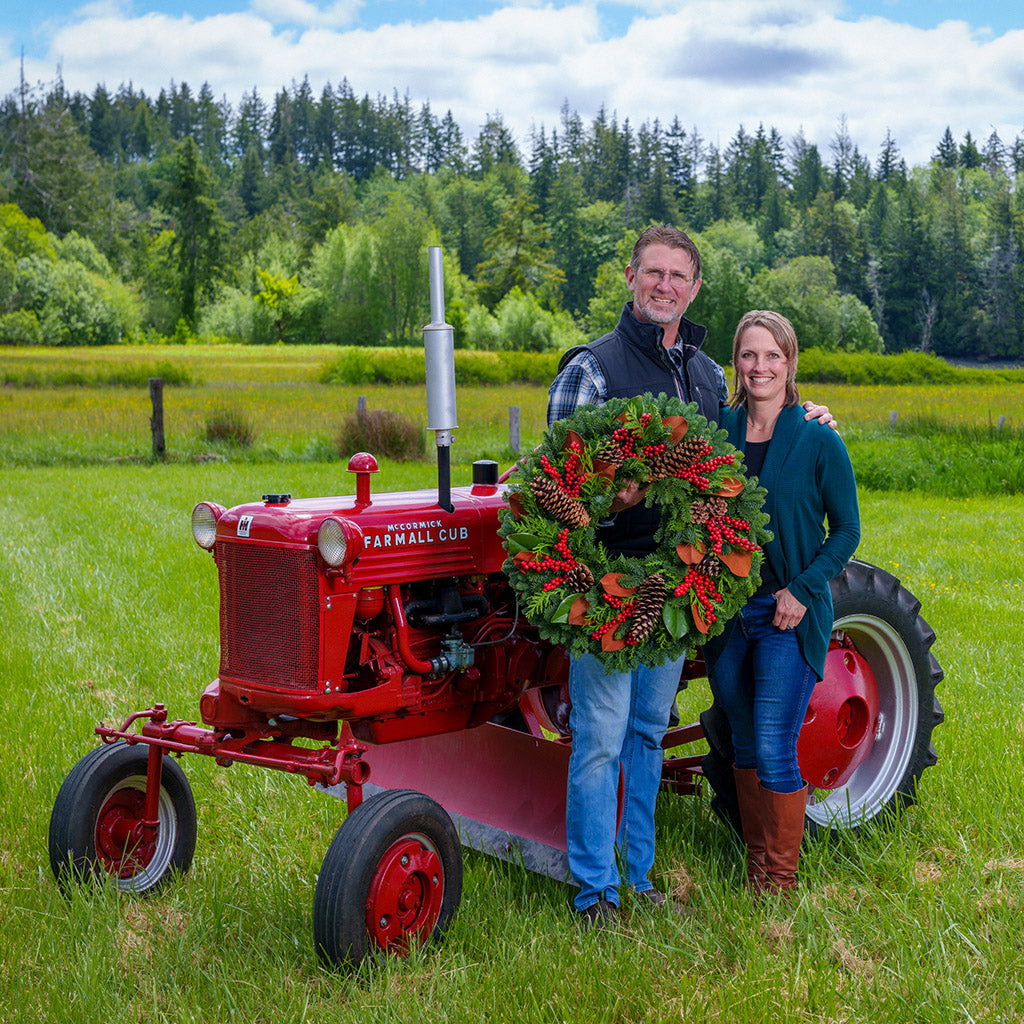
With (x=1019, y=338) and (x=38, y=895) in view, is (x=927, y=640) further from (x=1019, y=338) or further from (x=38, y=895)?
(x=1019, y=338)

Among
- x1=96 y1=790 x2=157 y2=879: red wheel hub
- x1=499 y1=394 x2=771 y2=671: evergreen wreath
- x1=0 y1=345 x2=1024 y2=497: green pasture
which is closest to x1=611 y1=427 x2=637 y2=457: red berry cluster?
x1=499 y1=394 x2=771 y2=671: evergreen wreath

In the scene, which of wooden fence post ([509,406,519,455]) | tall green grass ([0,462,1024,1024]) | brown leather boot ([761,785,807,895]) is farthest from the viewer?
wooden fence post ([509,406,519,455])

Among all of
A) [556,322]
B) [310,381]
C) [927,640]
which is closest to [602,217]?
[556,322]

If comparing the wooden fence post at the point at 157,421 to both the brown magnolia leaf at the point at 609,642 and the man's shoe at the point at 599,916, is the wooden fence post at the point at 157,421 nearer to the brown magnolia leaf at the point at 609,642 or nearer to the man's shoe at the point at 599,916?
the man's shoe at the point at 599,916

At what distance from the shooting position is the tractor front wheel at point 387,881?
2.86m

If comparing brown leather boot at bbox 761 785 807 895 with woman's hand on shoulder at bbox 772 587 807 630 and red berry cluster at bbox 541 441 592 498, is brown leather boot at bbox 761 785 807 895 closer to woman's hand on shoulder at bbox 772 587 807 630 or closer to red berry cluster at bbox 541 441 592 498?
woman's hand on shoulder at bbox 772 587 807 630

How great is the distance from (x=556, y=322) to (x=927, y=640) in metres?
51.5

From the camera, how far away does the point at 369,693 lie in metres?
3.28

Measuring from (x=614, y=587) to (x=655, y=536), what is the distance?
0.67 ft

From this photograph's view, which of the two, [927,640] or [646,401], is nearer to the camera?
[646,401]

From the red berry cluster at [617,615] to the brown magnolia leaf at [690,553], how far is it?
19cm

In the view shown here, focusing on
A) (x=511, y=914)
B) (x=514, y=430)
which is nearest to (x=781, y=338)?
(x=511, y=914)

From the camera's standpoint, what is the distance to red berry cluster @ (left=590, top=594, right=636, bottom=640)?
298cm

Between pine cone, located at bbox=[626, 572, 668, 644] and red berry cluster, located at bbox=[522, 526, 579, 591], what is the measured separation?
0.68 feet
